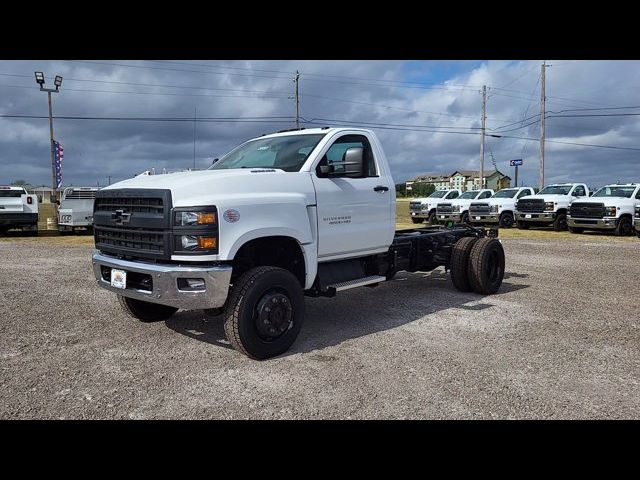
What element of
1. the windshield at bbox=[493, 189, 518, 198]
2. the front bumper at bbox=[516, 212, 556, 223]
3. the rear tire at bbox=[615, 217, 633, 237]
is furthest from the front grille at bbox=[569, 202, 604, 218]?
the windshield at bbox=[493, 189, 518, 198]

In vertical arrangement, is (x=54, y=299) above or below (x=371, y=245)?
below

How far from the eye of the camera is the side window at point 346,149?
5814 millimetres

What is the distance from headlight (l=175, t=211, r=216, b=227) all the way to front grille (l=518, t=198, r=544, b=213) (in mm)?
20540

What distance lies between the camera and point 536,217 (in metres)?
22.3

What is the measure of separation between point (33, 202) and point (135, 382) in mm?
16082

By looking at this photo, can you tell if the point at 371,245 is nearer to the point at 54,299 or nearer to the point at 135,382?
the point at 135,382

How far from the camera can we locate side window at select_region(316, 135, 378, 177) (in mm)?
5814

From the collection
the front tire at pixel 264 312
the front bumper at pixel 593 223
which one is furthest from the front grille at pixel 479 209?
the front tire at pixel 264 312

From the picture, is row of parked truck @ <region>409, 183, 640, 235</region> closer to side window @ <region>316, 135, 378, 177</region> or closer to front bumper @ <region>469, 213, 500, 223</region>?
front bumper @ <region>469, 213, 500, 223</region>

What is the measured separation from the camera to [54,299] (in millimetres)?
7660

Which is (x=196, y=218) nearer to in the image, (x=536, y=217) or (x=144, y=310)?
(x=144, y=310)

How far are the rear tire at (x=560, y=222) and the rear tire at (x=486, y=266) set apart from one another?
Result: 15.3m

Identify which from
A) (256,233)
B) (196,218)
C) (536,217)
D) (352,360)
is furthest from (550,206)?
(196,218)
